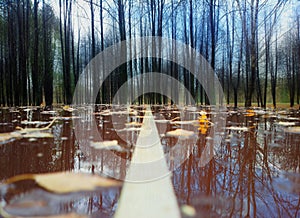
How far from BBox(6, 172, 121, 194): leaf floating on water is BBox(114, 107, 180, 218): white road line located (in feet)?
0.21

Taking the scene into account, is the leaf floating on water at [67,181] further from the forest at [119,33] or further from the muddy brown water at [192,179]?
the forest at [119,33]

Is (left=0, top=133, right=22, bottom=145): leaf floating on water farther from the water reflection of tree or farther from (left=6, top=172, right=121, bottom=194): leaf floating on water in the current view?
the water reflection of tree

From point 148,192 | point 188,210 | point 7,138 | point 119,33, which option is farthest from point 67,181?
point 119,33

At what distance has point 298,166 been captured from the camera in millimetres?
705

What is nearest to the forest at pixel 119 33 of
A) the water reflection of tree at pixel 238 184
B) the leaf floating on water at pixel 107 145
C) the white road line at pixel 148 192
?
the water reflection of tree at pixel 238 184

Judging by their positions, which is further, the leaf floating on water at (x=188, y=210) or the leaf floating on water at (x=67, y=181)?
the leaf floating on water at (x=67, y=181)

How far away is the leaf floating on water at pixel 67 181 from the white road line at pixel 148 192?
0.21 ft

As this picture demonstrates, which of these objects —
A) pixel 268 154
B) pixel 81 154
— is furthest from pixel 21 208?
pixel 268 154

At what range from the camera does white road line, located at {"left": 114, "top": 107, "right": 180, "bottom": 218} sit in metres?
0.39

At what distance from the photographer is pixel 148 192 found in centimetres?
48

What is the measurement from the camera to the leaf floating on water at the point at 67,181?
50 cm

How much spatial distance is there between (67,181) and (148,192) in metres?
0.22

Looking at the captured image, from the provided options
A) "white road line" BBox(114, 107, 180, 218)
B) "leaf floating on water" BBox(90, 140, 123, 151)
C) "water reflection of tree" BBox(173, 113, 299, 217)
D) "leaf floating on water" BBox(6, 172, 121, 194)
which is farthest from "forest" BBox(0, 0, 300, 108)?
"leaf floating on water" BBox(6, 172, 121, 194)

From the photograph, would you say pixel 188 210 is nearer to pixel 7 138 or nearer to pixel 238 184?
pixel 238 184
